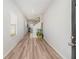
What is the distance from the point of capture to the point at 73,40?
1.48 m

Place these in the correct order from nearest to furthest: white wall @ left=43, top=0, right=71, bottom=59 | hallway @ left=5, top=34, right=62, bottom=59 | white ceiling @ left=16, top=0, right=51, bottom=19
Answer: white wall @ left=43, top=0, right=71, bottom=59 → hallway @ left=5, top=34, right=62, bottom=59 → white ceiling @ left=16, top=0, right=51, bottom=19

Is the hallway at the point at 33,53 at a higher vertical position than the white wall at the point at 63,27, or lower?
lower


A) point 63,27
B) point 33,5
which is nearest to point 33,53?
point 63,27

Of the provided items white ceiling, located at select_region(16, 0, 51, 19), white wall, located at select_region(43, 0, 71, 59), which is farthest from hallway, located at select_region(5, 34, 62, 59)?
white ceiling, located at select_region(16, 0, 51, 19)

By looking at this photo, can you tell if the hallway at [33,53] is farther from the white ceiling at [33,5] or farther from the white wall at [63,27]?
the white ceiling at [33,5]

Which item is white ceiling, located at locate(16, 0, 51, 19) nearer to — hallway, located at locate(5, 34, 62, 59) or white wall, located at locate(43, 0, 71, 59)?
white wall, located at locate(43, 0, 71, 59)

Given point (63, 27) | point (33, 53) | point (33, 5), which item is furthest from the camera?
point (33, 5)

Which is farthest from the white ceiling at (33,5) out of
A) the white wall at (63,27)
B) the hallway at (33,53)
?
the hallway at (33,53)

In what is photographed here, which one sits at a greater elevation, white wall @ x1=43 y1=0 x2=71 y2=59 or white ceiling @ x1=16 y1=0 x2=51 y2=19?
white ceiling @ x1=16 y1=0 x2=51 y2=19

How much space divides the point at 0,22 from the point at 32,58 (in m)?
3.00

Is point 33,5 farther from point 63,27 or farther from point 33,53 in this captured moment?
point 63,27

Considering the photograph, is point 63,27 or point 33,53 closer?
point 63,27

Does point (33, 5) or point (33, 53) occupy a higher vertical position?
point (33, 5)

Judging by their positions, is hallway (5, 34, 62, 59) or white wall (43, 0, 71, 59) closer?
white wall (43, 0, 71, 59)
